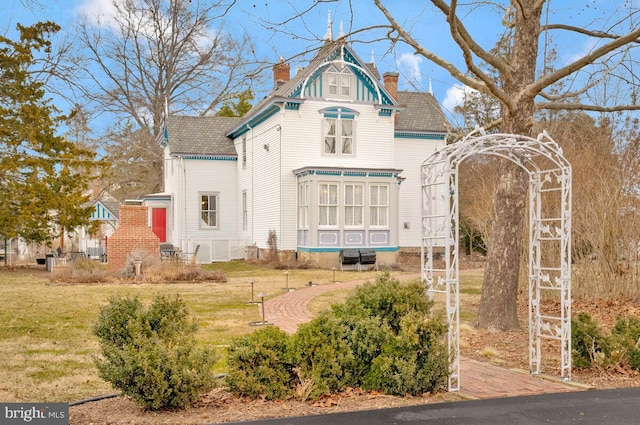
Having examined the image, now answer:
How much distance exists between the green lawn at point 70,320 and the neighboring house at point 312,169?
3775 mm

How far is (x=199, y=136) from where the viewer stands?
105 feet

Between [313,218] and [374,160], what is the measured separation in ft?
14.2

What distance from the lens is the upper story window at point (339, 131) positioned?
89.0 feet

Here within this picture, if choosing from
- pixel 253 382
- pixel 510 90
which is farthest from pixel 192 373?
pixel 510 90

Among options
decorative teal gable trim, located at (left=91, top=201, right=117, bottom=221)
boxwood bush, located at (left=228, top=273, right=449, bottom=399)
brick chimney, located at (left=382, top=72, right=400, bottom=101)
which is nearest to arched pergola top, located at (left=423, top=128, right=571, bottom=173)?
boxwood bush, located at (left=228, top=273, right=449, bottom=399)

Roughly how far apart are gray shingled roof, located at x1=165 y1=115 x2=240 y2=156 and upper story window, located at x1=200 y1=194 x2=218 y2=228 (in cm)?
217

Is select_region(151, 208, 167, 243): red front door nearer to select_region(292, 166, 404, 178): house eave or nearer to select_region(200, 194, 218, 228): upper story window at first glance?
select_region(200, 194, 218, 228): upper story window

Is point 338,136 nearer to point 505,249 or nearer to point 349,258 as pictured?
point 349,258

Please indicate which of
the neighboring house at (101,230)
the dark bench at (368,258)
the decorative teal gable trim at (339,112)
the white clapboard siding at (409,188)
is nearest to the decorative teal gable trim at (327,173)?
the decorative teal gable trim at (339,112)

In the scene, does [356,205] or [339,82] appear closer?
[356,205]

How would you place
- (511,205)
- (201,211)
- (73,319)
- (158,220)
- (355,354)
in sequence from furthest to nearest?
(158,220)
(201,211)
(73,319)
(511,205)
(355,354)

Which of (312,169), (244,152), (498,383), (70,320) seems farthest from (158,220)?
(498,383)

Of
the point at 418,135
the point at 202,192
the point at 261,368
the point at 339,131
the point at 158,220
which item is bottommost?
the point at 261,368

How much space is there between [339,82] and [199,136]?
8.55m
